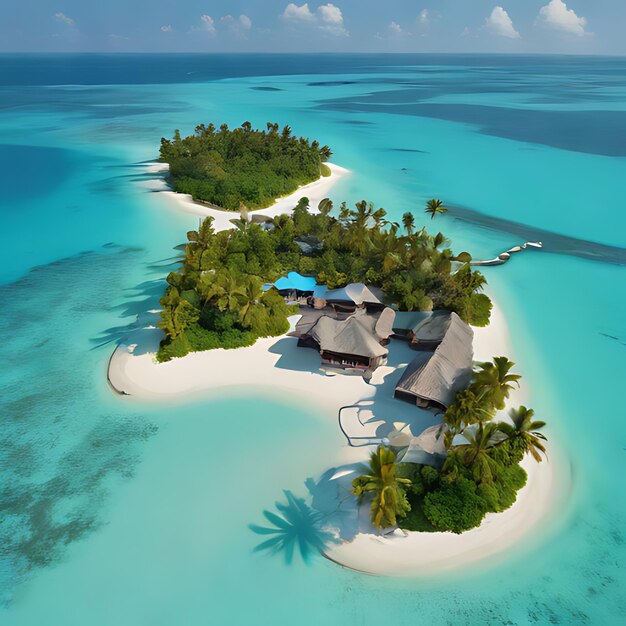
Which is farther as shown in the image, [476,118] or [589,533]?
[476,118]

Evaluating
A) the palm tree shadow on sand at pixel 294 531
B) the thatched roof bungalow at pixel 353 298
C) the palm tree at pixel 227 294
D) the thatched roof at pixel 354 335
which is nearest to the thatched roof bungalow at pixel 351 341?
the thatched roof at pixel 354 335

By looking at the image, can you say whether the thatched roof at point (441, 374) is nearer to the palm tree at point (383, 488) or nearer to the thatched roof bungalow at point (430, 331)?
the thatched roof bungalow at point (430, 331)

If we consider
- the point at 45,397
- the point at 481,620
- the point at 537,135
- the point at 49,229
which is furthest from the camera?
the point at 537,135

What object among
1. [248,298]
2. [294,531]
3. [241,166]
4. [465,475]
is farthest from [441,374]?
[241,166]

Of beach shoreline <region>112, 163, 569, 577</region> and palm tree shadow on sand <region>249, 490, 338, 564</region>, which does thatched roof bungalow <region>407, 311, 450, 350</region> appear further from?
palm tree shadow on sand <region>249, 490, 338, 564</region>

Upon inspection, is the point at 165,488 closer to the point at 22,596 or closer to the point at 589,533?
the point at 22,596

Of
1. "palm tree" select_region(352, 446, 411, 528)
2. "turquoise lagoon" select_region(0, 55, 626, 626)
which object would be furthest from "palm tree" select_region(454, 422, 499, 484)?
"palm tree" select_region(352, 446, 411, 528)

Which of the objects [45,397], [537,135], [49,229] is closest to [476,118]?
[537,135]
